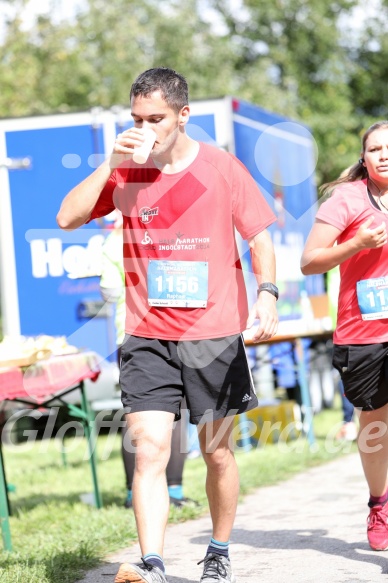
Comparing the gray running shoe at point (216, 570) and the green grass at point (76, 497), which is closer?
the gray running shoe at point (216, 570)

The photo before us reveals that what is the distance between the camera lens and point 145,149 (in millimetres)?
3980

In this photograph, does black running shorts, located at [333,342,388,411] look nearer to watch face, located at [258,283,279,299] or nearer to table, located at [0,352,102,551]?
watch face, located at [258,283,279,299]

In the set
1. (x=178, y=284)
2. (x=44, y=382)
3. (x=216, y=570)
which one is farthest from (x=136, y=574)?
(x=44, y=382)

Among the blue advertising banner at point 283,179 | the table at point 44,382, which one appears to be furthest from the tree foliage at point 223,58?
the table at point 44,382

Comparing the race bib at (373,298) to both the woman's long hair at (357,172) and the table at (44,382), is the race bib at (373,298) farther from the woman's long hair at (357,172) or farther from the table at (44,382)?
the table at (44,382)

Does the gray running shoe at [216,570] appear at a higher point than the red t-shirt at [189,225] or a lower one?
lower

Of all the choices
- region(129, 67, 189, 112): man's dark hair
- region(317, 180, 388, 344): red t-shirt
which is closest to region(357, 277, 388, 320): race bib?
region(317, 180, 388, 344): red t-shirt

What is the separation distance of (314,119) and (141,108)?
26.8 metres

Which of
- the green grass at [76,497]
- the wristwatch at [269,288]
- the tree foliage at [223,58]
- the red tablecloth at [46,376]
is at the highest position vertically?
the tree foliage at [223,58]

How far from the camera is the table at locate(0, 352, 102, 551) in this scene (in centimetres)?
582

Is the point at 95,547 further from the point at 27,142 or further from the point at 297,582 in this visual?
the point at 27,142

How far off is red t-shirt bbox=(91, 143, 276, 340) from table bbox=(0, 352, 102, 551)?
1.85 m

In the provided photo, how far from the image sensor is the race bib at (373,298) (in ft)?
15.8

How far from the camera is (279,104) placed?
90.4ft
